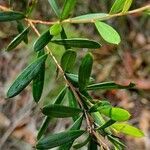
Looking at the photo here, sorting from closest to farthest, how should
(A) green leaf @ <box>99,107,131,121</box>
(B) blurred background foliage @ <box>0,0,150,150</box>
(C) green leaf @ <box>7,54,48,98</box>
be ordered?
(A) green leaf @ <box>99,107,131,121</box> < (C) green leaf @ <box>7,54,48,98</box> < (B) blurred background foliage @ <box>0,0,150,150</box>

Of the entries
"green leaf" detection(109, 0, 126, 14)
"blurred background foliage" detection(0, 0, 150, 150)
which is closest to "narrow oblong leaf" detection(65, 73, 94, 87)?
"green leaf" detection(109, 0, 126, 14)

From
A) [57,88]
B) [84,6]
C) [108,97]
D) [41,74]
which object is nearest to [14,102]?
[57,88]

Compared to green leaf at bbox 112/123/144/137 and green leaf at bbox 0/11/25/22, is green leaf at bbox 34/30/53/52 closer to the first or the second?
green leaf at bbox 0/11/25/22

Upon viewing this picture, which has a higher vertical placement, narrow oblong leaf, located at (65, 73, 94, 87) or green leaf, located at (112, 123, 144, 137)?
narrow oblong leaf, located at (65, 73, 94, 87)

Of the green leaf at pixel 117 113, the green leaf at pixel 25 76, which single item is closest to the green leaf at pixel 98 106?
the green leaf at pixel 117 113

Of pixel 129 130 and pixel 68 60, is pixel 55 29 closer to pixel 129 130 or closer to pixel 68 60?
pixel 68 60

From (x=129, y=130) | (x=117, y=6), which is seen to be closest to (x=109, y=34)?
(x=117, y=6)

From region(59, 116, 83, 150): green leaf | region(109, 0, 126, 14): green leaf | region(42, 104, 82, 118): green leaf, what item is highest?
region(109, 0, 126, 14): green leaf

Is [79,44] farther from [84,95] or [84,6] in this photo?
[84,6]
